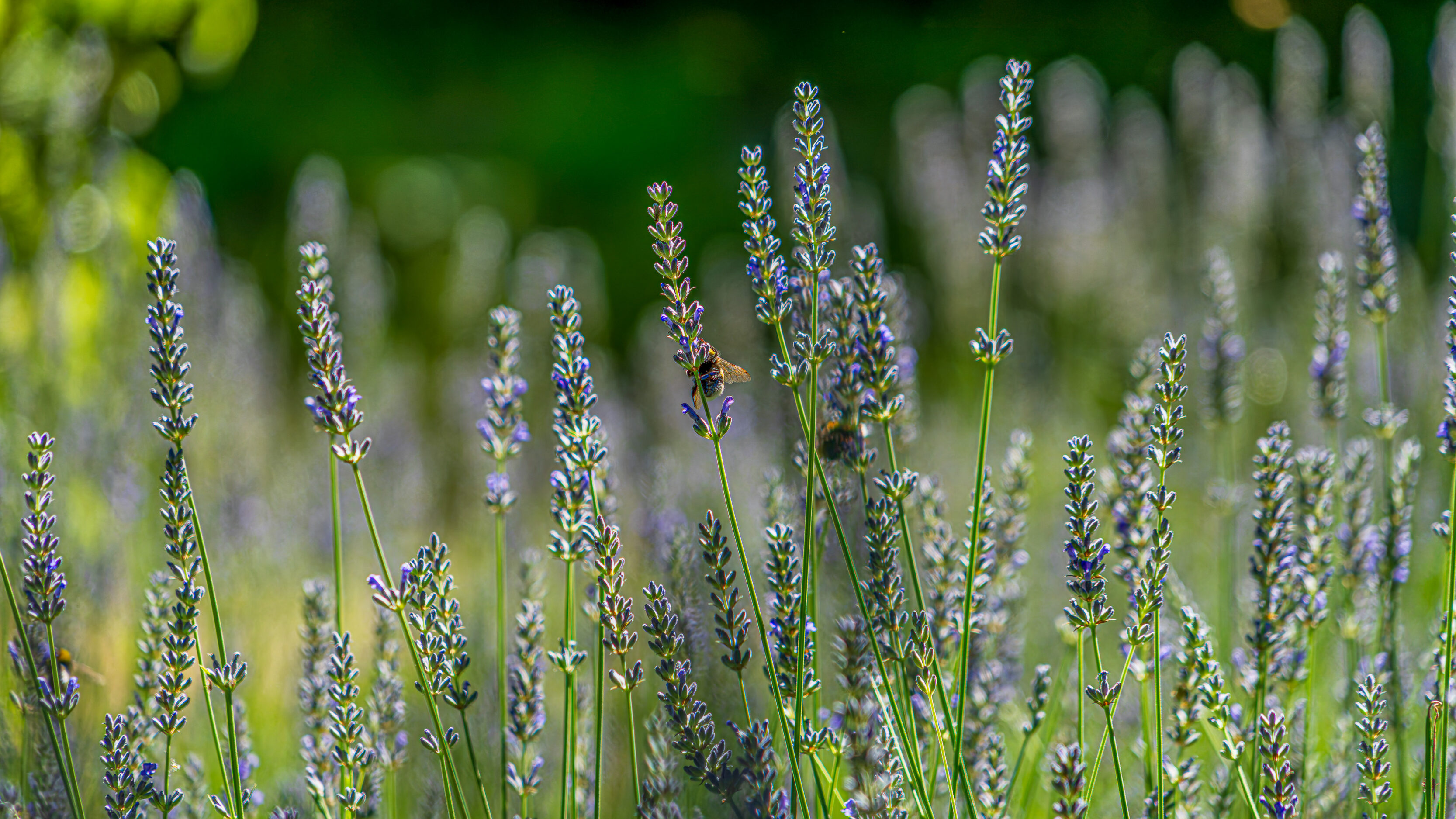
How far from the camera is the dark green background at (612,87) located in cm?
609

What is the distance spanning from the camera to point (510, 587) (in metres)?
2.70

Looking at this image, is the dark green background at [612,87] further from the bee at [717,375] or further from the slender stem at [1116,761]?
the slender stem at [1116,761]

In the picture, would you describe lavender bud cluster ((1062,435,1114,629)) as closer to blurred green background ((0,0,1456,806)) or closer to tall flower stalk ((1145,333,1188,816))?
tall flower stalk ((1145,333,1188,816))

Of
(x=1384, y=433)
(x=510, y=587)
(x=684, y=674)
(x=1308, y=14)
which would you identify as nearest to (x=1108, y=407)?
(x=1308, y=14)

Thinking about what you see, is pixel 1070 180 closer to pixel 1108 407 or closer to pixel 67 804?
pixel 1108 407

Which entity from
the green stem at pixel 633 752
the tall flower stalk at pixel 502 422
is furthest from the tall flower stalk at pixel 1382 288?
the tall flower stalk at pixel 502 422

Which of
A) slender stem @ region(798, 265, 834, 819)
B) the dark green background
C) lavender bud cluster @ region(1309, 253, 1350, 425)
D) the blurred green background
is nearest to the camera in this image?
slender stem @ region(798, 265, 834, 819)

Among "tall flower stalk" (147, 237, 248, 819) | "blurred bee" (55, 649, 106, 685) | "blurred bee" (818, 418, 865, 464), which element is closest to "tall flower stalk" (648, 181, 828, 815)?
"blurred bee" (818, 418, 865, 464)

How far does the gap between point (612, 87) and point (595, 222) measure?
2.86 ft

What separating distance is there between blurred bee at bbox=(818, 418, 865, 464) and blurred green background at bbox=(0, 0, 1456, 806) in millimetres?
465

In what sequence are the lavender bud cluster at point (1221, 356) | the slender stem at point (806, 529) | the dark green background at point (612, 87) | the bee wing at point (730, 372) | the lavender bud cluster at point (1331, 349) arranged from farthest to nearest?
the dark green background at point (612, 87)
the lavender bud cluster at point (1221, 356)
the lavender bud cluster at point (1331, 349)
the bee wing at point (730, 372)
the slender stem at point (806, 529)

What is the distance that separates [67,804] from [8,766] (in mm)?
297

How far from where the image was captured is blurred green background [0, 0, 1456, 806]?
243 cm

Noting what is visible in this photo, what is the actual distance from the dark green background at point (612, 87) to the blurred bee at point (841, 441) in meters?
5.03
